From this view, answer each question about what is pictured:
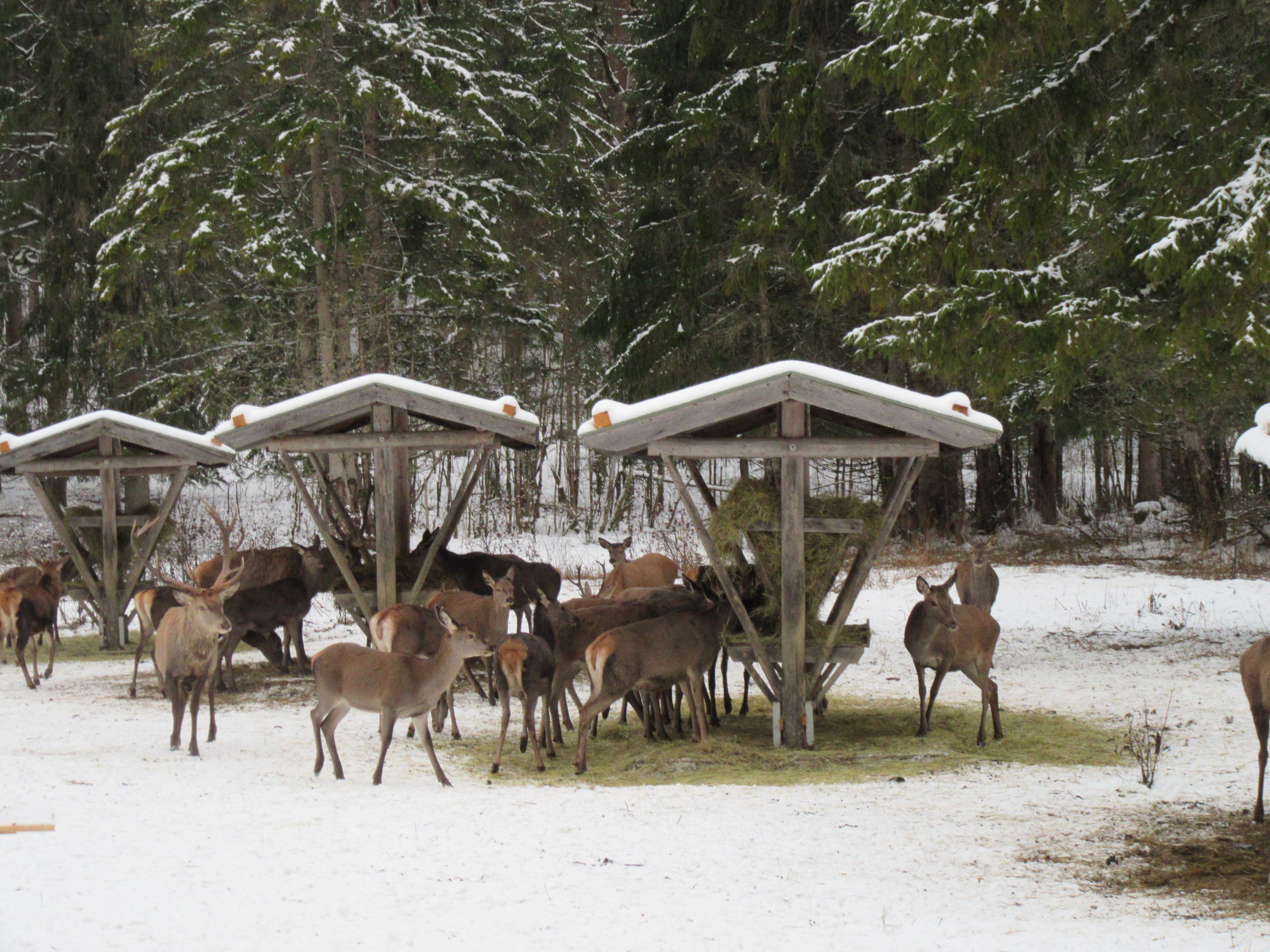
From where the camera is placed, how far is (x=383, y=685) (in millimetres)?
7707

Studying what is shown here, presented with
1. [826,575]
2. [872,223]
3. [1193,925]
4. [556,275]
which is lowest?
[1193,925]

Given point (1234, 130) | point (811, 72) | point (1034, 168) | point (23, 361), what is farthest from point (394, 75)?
point (1234, 130)

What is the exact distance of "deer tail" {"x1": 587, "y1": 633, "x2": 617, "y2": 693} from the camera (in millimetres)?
8172

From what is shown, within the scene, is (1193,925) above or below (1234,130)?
below

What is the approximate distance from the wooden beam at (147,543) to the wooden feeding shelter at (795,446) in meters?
7.17

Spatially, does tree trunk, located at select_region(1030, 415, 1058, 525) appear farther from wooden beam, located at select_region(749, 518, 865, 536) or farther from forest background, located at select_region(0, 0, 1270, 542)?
wooden beam, located at select_region(749, 518, 865, 536)

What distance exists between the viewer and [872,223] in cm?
1154

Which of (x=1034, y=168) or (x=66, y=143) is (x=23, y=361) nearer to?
(x=66, y=143)

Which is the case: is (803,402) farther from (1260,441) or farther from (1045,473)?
(1045,473)

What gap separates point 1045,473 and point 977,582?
13395 mm

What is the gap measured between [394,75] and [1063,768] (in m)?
16.2

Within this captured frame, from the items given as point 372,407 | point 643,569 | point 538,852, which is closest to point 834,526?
point 538,852

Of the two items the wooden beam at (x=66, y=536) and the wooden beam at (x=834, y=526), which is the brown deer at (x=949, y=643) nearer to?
the wooden beam at (x=834, y=526)

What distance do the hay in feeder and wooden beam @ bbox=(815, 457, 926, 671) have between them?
173 mm
